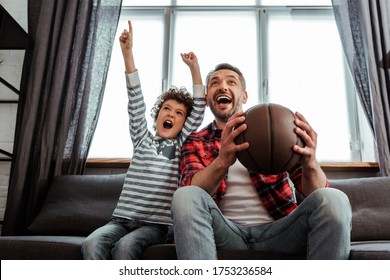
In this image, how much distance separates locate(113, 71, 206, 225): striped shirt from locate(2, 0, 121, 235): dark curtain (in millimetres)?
703

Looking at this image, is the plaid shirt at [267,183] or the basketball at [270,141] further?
the plaid shirt at [267,183]

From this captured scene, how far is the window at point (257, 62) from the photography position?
2.51 meters

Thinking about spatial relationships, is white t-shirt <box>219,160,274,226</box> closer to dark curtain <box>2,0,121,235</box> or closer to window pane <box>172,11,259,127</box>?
dark curtain <box>2,0,121,235</box>

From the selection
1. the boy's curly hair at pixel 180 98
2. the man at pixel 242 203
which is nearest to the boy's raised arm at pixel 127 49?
the boy's curly hair at pixel 180 98

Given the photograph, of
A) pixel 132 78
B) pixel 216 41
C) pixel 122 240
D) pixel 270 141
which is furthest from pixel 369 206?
pixel 216 41

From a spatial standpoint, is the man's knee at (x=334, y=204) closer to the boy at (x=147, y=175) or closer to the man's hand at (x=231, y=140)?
the man's hand at (x=231, y=140)

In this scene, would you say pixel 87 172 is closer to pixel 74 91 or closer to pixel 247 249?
pixel 74 91

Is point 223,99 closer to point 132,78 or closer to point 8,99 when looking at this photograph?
point 132,78

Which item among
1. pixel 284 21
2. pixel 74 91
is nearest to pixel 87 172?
pixel 74 91

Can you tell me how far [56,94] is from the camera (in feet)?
7.42

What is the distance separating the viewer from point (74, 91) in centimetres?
232

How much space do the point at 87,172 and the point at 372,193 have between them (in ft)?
5.39

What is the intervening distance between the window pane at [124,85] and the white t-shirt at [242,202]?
47.1 inches

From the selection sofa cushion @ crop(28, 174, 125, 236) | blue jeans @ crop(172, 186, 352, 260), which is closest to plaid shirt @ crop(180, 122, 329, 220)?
blue jeans @ crop(172, 186, 352, 260)
